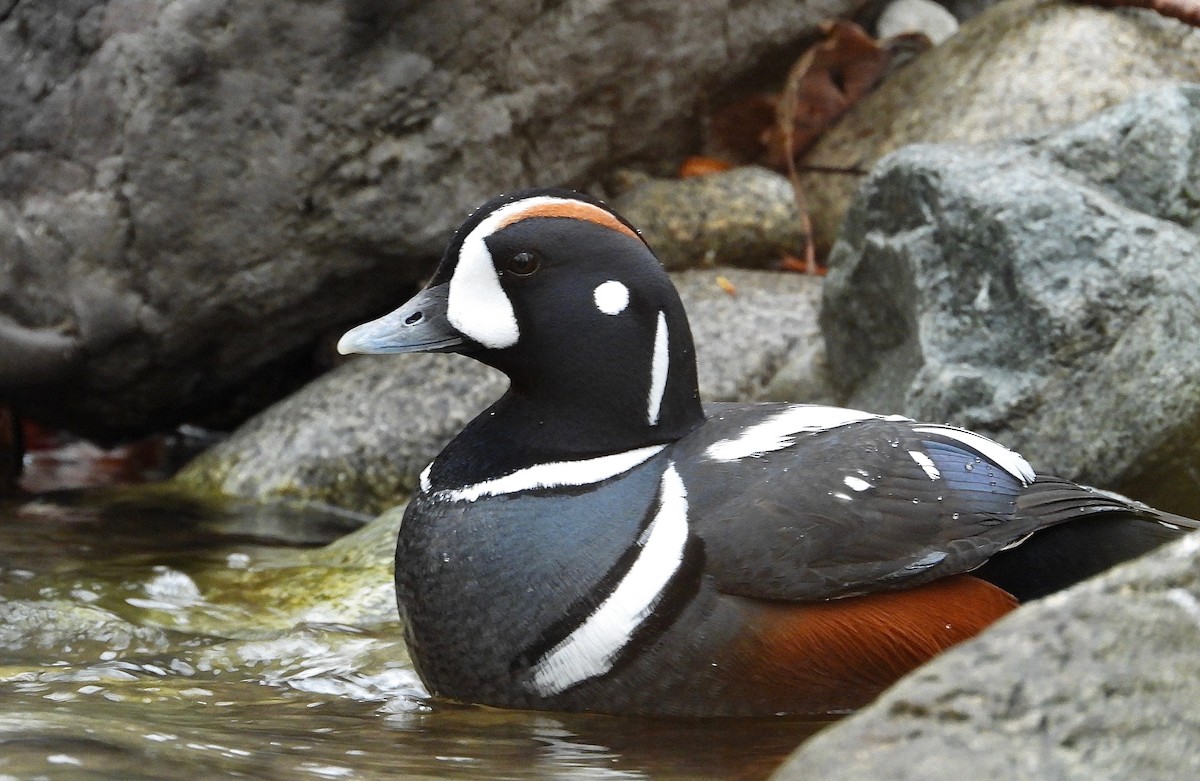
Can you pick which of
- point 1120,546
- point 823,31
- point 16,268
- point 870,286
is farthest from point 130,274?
point 1120,546

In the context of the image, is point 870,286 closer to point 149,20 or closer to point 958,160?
point 958,160

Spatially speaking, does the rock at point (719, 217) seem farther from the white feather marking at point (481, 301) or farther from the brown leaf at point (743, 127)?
the white feather marking at point (481, 301)

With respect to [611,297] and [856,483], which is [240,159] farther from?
[856,483]

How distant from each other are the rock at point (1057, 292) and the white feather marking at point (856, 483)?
1442 millimetres

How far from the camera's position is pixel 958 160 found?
500cm

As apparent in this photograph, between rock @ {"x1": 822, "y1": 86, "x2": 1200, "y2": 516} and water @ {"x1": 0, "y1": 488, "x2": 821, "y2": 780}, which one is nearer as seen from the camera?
water @ {"x1": 0, "y1": 488, "x2": 821, "y2": 780}

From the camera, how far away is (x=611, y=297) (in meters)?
3.41

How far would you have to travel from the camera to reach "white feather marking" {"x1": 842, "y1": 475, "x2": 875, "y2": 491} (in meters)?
3.21

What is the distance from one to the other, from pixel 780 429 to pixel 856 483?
0.24 metres

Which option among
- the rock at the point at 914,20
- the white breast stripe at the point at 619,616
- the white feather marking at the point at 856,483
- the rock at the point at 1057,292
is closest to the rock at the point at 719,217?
the rock at the point at 914,20

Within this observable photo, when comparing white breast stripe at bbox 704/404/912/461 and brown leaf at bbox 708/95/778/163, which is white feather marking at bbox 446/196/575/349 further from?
brown leaf at bbox 708/95/778/163

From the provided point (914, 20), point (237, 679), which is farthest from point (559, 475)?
point (914, 20)

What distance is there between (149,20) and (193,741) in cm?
345

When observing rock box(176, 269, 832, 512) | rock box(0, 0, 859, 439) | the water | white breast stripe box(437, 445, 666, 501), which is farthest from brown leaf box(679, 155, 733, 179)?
white breast stripe box(437, 445, 666, 501)
